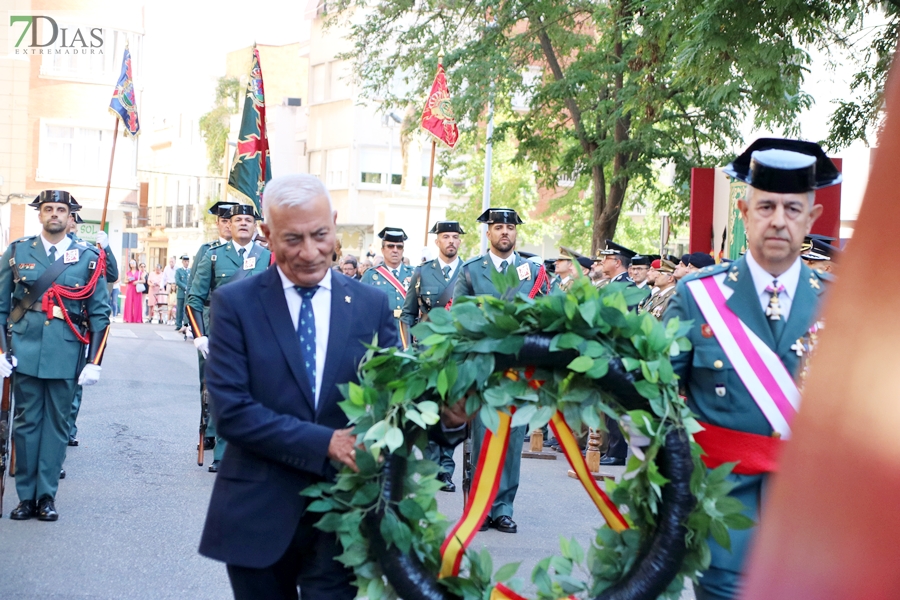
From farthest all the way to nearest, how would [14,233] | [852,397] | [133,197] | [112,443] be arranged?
1. [133,197]
2. [14,233]
3. [112,443]
4. [852,397]

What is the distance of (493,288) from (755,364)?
4.87 m

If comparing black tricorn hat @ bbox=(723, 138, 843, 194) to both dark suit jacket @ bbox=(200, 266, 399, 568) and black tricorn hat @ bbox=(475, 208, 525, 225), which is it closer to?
dark suit jacket @ bbox=(200, 266, 399, 568)

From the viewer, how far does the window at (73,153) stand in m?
46.4

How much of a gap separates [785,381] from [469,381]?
97cm

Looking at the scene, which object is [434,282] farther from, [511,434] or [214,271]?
[511,434]

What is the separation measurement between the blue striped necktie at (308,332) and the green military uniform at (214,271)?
6951 mm

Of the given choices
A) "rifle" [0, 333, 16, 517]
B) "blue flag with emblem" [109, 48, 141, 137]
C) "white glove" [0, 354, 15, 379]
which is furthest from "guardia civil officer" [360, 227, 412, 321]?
"blue flag with emblem" [109, 48, 141, 137]

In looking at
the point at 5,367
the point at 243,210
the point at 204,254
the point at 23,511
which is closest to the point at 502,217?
the point at 243,210

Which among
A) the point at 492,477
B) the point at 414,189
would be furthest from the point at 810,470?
the point at 414,189

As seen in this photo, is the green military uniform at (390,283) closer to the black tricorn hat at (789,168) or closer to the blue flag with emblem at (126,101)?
the blue flag with emblem at (126,101)

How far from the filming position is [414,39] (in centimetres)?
2264

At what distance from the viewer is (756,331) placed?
3.63 m

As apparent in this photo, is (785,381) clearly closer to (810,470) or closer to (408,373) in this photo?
(408,373)

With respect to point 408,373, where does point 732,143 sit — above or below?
above
